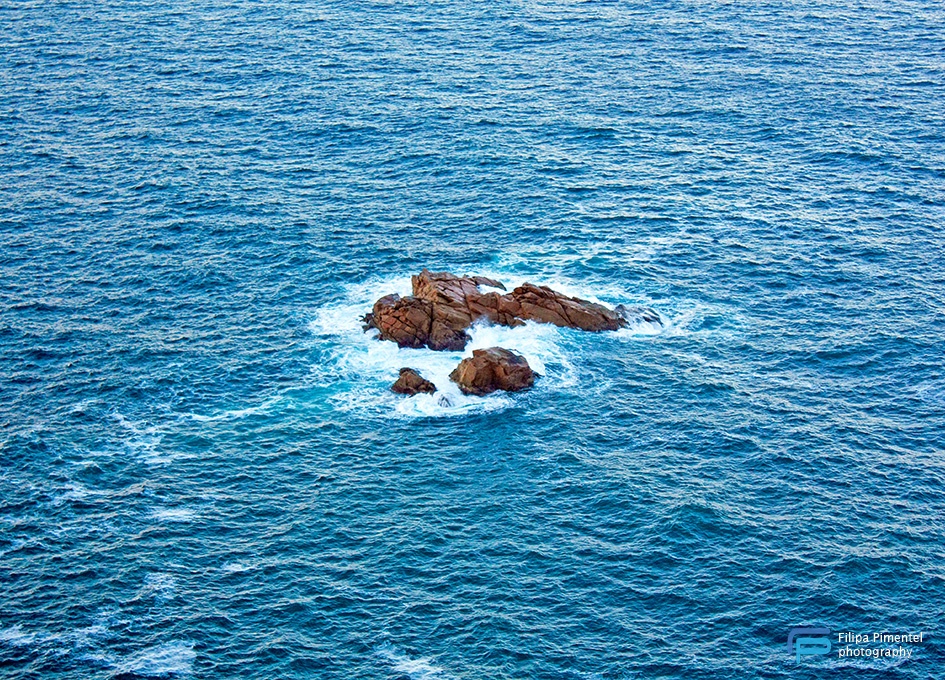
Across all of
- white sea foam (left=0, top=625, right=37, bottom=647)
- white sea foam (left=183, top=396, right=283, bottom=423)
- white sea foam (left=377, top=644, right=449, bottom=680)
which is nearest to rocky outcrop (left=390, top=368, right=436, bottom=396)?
white sea foam (left=183, top=396, right=283, bottom=423)

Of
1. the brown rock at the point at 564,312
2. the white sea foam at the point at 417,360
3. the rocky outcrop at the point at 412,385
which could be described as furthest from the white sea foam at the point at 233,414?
the brown rock at the point at 564,312

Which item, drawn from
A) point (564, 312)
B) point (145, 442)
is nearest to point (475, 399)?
point (564, 312)

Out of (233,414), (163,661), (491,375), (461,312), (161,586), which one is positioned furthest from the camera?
(461,312)

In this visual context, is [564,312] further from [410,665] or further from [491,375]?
[410,665]

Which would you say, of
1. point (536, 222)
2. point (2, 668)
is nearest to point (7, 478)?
point (2, 668)

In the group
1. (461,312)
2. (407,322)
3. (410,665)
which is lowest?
(410,665)

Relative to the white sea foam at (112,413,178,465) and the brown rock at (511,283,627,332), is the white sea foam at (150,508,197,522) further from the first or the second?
the brown rock at (511,283,627,332)

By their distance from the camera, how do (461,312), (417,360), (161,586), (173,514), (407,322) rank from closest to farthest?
(161,586) < (173,514) < (417,360) < (407,322) < (461,312)

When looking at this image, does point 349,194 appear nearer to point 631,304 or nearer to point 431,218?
point 431,218
